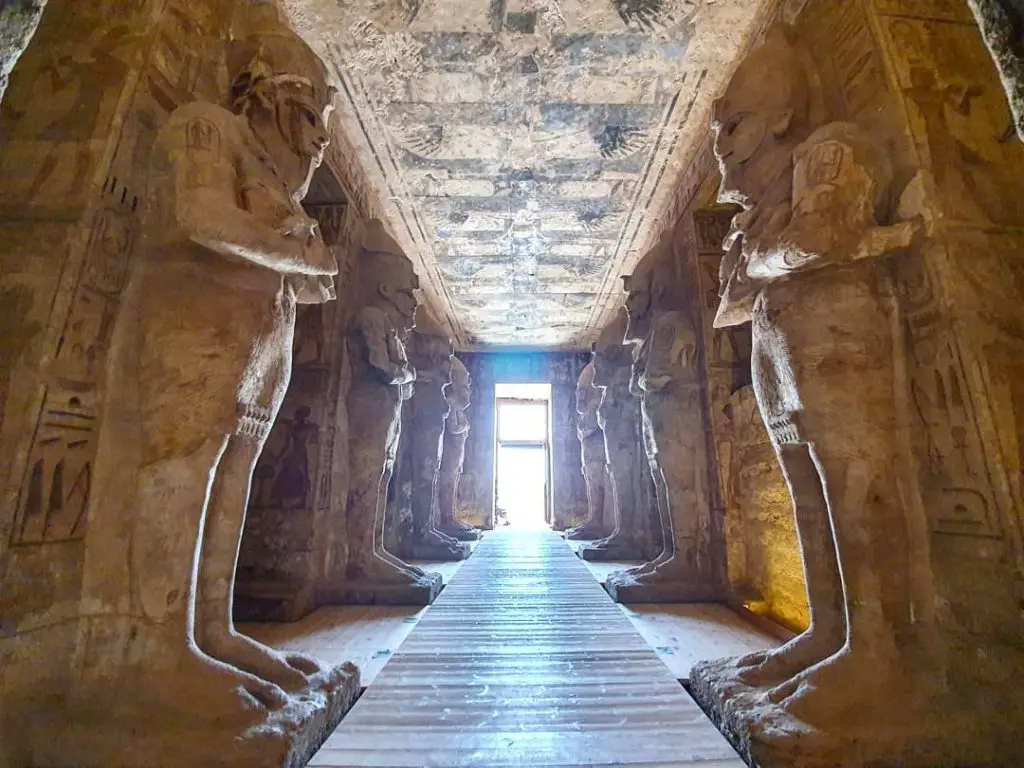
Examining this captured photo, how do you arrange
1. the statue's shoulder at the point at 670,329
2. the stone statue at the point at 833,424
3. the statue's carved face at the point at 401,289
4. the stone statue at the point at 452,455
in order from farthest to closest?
the stone statue at the point at 452,455 → the statue's carved face at the point at 401,289 → the statue's shoulder at the point at 670,329 → the stone statue at the point at 833,424

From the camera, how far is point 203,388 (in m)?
1.92

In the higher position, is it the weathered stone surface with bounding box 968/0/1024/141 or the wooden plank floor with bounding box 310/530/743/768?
the weathered stone surface with bounding box 968/0/1024/141

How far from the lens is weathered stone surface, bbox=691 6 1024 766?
1.58 metres

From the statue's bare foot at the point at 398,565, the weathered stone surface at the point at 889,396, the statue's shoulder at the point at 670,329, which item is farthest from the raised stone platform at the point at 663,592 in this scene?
the statue's shoulder at the point at 670,329

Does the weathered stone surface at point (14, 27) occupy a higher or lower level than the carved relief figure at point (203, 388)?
higher

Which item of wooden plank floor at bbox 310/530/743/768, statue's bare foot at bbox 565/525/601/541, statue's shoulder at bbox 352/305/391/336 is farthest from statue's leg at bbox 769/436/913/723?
statue's bare foot at bbox 565/525/601/541

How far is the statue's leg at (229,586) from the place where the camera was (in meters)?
1.96

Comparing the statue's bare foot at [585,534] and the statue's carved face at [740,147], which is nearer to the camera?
the statue's carved face at [740,147]

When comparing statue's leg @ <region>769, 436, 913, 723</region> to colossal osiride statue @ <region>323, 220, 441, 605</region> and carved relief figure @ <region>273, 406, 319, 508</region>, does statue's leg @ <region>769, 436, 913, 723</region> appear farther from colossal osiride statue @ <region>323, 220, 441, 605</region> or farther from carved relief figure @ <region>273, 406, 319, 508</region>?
carved relief figure @ <region>273, 406, 319, 508</region>

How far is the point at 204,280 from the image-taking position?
2.02 m

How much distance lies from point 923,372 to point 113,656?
306 cm

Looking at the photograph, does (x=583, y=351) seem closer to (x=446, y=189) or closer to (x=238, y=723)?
(x=446, y=189)

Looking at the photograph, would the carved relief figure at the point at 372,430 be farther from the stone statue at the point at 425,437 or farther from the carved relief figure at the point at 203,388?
the carved relief figure at the point at 203,388

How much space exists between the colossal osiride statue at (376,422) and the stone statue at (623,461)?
266cm
